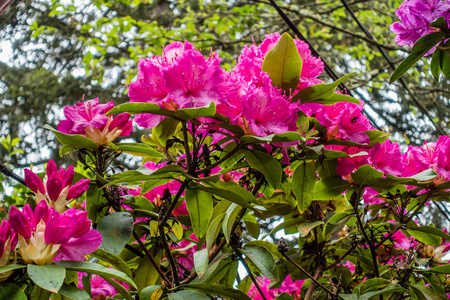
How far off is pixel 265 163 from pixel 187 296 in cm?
31

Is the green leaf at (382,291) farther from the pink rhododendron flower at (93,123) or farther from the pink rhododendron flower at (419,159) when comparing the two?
the pink rhododendron flower at (93,123)

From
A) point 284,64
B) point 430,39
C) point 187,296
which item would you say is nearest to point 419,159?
point 430,39

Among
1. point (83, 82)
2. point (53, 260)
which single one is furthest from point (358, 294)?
point (83, 82)

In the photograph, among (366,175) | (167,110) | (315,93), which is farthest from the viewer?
(366,175)

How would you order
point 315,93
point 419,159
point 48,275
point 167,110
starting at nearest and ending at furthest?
point 48,275 → point 167,110 → point 315,93 → point 419,159

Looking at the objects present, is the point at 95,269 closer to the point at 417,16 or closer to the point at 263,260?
the point at 263,260

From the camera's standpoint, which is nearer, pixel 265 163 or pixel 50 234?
pixel 50 234

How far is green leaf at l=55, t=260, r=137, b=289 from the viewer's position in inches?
27.5

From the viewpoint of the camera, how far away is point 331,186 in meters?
1.05

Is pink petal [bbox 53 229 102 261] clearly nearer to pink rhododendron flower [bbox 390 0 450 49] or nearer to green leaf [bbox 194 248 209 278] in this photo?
green leaf [bbox 194 248 209 278]

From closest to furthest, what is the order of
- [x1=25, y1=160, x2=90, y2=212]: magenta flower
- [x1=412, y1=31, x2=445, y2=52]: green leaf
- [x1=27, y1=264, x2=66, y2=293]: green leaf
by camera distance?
[x1=27, y1=264, x2=66, y2=293]: green leaf → [x1=25, y1=160, x2=90, y2=212]: magenta flower → [x1=412, y1=31, x2=445, y2=52]: green leaf

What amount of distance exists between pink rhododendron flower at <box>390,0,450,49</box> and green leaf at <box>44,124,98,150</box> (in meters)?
0.81

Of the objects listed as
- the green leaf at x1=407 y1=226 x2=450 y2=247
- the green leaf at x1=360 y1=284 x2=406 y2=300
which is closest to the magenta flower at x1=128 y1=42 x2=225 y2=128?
the green leaf at x1=360 y1=284 x2=406 y2=300

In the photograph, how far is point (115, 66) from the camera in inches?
297
